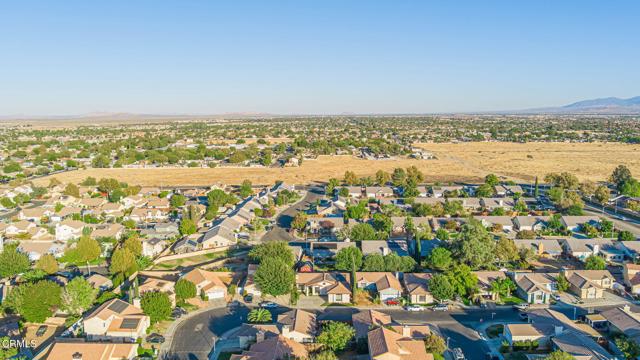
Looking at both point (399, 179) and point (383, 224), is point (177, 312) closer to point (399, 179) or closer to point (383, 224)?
point (383, 224)

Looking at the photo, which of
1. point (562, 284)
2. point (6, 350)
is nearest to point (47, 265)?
point (6, 350)

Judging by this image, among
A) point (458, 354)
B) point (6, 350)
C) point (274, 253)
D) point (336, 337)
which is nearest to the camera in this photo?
point (336, 337)

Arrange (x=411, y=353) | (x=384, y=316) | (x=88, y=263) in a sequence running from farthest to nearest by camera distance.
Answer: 1. (x=88, y=263)
2. (x=384, y=316)
3. (x=411, y=353)

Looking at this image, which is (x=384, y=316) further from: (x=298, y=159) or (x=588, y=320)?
(x=298, y=159)

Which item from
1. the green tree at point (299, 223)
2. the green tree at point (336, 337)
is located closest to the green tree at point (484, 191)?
the green tree at point (299, 223)

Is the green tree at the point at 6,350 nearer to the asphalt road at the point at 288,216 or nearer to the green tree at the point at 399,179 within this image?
the asphalt road at the point at 288,216

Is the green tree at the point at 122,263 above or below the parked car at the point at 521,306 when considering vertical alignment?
above

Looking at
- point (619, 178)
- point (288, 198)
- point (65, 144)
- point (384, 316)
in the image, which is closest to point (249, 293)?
point (384, 316)
